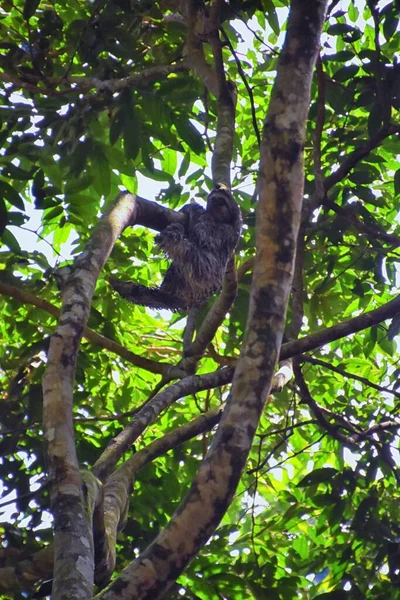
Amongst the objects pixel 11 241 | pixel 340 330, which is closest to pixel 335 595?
pixel 340 330

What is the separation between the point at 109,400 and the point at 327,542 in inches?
78.8

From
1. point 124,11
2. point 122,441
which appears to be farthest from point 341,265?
point 122,441

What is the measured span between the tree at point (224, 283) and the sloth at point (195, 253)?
0.42 ft

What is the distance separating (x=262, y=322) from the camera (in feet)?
8.56

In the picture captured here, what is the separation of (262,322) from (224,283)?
1861 millimetres

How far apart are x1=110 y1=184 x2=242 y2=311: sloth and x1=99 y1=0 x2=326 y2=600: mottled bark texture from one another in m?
1.07

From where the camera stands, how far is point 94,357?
18.8ft

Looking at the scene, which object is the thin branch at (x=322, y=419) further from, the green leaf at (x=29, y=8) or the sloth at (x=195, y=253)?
the green leaf at (x=29, y=8)

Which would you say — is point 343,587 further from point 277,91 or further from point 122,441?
point 277,91

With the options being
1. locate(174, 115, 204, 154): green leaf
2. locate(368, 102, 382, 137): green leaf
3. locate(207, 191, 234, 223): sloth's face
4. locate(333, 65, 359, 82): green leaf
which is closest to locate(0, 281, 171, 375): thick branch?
locate(207, 191, 234, 223): sloth's face

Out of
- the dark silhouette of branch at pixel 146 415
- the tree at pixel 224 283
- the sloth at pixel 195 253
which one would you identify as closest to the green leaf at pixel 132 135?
the tree at pixel 224 283

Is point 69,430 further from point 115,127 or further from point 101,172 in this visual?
point 101,172

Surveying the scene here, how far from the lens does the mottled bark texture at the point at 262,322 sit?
222 cm

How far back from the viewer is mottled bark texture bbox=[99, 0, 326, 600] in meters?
2.22
